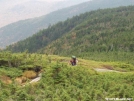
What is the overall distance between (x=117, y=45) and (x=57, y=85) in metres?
162

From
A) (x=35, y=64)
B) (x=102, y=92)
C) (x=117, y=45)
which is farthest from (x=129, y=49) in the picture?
(x=102, y=92)

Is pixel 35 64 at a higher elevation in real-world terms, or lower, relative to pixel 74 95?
higher

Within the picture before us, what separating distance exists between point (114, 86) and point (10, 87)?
16.5 metres

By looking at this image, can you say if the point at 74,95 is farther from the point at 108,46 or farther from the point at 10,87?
the point at 108,46

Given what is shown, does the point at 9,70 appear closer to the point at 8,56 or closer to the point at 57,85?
the point at 8,56

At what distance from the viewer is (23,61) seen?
54969 mm

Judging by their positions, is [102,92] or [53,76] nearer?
[102,92]

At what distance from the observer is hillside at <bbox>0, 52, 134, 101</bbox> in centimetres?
3516

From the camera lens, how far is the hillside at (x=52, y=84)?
3516cm

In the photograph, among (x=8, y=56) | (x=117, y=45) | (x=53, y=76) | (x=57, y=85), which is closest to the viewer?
(x=57, y=85)

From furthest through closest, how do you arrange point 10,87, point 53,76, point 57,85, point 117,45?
point 117,45
point 53,76
point 57,85
point 10,87

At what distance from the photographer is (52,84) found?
143 ft

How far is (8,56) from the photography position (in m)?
54.5

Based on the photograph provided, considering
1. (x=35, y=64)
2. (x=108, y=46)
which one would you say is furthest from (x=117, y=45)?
(x=35, y=64)
